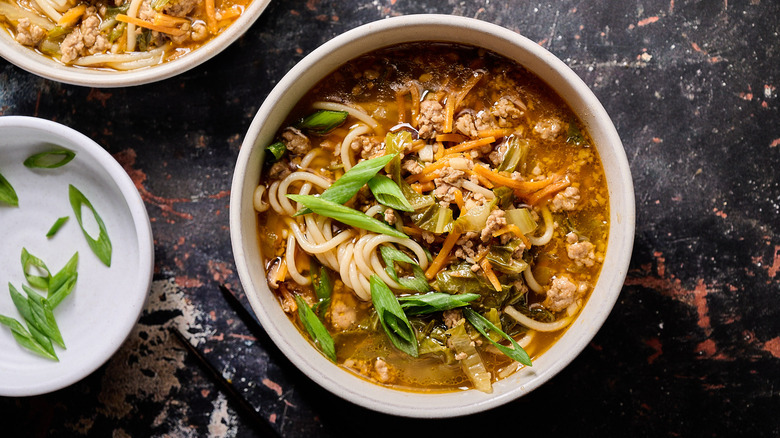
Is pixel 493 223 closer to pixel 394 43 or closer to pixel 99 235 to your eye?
pixel 394 43

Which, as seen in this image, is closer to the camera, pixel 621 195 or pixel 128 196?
pixel 621 195

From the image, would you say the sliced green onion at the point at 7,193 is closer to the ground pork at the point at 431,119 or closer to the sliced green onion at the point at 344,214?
the sliced green onion at the point at 344,214

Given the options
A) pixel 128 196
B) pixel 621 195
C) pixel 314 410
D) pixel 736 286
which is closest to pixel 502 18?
pixel 621 195

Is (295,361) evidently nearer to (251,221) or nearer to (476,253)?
(251,221)

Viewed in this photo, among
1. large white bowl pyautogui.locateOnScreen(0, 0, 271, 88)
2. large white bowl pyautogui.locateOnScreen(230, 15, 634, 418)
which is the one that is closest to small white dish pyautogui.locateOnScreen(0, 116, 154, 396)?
large white bowl pyautogui.locateOnScreen(0, 0, 271, 88)

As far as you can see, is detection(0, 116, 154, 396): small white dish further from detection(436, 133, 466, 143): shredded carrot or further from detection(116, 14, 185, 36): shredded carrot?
detection(436, 133, 466, 143): shredded carrot

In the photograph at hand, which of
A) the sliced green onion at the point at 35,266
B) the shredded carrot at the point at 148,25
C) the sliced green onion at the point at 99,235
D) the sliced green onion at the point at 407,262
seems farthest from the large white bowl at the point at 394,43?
the sliced green onion at the point at 35,266
